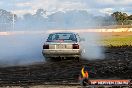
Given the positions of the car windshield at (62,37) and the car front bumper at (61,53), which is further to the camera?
the car windshield at (62,37)

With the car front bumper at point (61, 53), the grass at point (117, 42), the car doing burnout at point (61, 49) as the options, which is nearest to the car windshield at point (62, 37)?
the car doing burnout at point (61, 49)

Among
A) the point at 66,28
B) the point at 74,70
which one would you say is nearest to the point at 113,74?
the point at 74,70

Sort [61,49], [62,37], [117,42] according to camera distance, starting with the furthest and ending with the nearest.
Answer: [117,42]
[62,37]
[61,49]

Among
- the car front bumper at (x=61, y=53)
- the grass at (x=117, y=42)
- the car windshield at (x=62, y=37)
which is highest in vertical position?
the car windshield at (x=62, y=37)

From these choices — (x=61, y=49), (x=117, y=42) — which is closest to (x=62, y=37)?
(x=61, y=49)

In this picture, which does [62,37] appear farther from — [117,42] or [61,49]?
[117,42]

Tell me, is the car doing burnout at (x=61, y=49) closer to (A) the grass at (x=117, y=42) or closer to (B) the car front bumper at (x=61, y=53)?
(B) the car front bumper at (x=61, y=53)

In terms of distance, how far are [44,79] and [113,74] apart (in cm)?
248

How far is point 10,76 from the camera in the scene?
12.6 meters

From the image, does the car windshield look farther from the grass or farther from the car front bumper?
the grass

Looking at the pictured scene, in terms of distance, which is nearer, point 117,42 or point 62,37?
point 62,37

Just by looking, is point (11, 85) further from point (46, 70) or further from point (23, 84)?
point (46, 70)

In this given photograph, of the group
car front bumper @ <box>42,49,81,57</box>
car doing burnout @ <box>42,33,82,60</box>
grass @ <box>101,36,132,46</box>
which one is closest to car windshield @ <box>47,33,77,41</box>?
car doing burnout @ <box>42,33,82,60</box>

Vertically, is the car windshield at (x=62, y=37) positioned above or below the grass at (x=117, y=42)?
above
